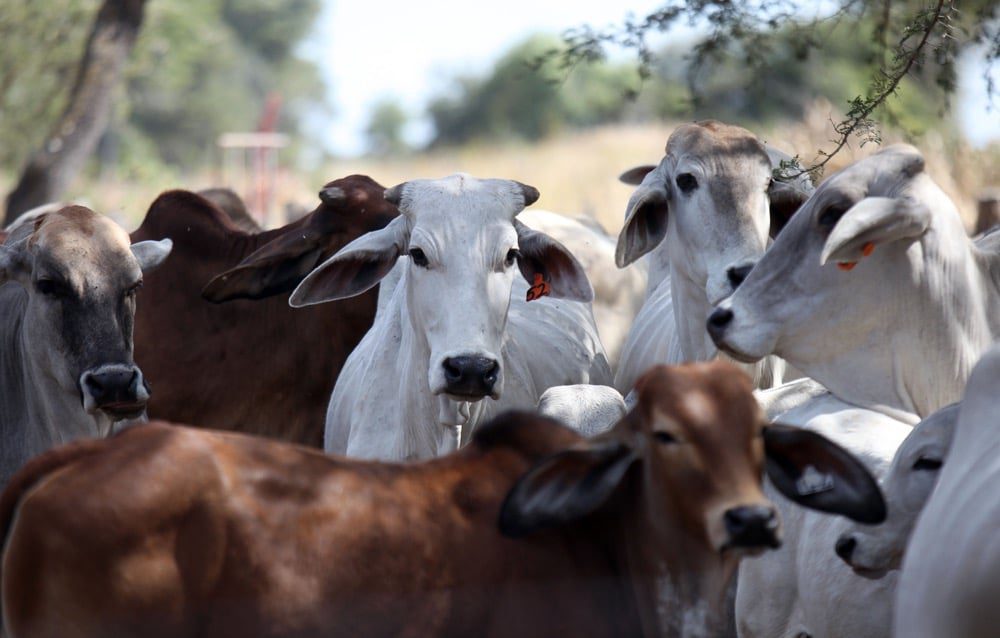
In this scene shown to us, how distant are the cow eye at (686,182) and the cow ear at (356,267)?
38.4 inches

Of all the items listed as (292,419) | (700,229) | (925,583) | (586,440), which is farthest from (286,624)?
(292,419)

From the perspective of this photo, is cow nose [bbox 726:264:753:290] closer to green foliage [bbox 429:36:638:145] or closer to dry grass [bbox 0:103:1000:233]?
dry grass [bbox 0:103:1000:233]

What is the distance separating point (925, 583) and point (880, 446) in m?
1.13

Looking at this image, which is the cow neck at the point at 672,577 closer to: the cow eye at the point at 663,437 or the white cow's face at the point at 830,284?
the cow eye at the point at 663,437

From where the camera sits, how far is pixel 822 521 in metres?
4.70

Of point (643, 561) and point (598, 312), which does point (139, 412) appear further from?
point (598, 312)

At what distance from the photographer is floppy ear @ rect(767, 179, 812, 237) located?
5.64 metres

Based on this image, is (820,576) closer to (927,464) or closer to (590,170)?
(927,464)

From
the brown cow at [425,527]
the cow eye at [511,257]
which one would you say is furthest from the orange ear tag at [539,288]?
the brown cow at [425,527]

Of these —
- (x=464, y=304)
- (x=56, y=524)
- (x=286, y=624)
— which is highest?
(x=464, y=304)

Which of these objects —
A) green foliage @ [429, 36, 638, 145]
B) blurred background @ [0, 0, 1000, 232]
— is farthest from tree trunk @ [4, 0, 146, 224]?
green foliage @ [429, 36, 638, 145]

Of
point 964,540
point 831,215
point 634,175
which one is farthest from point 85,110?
point 964,540

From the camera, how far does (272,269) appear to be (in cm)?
654

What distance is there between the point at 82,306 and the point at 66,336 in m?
0.11
